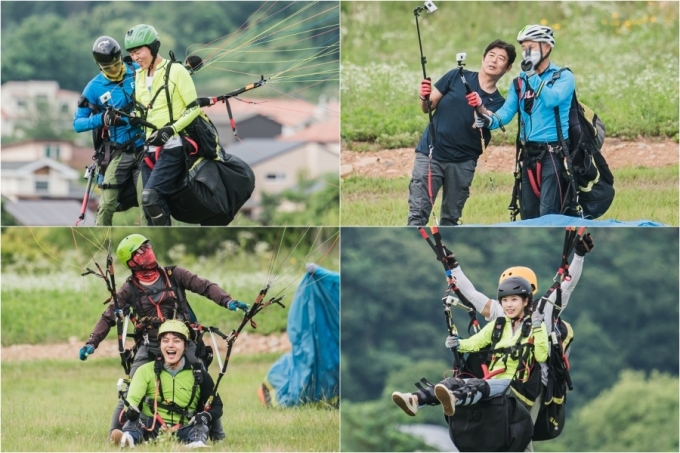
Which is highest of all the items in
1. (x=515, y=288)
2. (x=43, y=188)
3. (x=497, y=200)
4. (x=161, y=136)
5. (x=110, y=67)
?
(x=110, y=67)

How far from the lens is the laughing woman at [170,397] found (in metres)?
10.4

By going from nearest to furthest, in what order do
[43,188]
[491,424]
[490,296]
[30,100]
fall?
[491,424] → [490,296] → [43,188] → [30,100]

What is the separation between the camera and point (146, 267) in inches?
423

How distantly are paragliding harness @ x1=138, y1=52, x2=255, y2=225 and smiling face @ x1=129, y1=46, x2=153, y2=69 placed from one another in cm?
16

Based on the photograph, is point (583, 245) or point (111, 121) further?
point (111, 121)

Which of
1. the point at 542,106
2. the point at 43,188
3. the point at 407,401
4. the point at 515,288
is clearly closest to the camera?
the point at 407,401

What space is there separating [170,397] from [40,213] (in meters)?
16.5

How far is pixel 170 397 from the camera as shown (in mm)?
10422

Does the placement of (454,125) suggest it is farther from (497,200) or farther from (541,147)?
(497,200)

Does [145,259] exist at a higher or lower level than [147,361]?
higher

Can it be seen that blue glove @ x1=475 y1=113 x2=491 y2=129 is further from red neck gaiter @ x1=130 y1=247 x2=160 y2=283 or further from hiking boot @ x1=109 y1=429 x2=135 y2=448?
hiking boot @ x1=109 y1=429 x2=135 y2=448

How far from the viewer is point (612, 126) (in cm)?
1436

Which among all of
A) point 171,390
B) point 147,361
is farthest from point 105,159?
point 171,390

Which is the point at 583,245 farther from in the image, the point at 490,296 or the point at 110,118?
the point at 490,296
